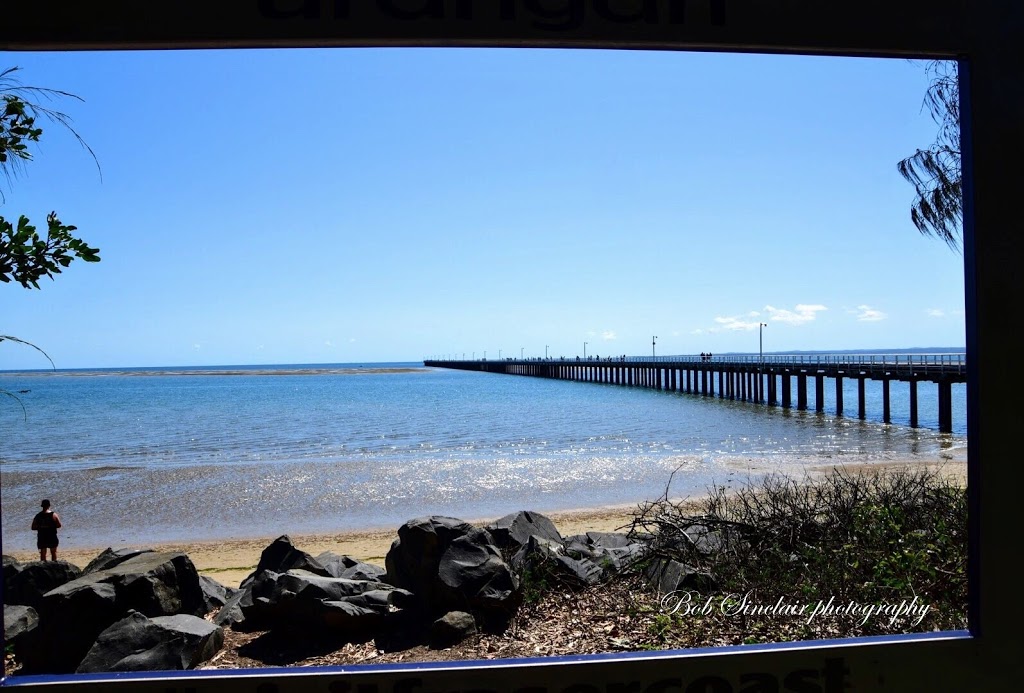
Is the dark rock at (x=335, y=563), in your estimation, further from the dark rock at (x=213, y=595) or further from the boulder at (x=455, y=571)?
the boulder at (x=455, y=571)

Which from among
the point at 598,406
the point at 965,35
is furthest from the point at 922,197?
the point at 598,406

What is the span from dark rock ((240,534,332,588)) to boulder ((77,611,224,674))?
5.78 feet

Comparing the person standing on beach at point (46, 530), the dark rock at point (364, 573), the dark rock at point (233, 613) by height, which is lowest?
the person standing on beach at point (46, 530)

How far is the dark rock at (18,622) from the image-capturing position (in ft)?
15.7

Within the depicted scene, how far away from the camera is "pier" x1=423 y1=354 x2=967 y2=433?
31000mm

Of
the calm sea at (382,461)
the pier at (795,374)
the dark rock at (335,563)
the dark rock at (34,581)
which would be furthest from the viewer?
the pier at (795,374)

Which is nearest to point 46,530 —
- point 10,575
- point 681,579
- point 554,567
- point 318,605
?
point 10,575

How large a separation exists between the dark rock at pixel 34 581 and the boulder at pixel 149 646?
1.70 meters

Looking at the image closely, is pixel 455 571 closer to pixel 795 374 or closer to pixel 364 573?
pixel 364 573

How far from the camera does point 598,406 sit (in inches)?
1826

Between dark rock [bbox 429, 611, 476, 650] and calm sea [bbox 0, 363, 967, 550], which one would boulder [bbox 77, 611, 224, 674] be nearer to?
dark rock [bbox 429, 611, 476, 650]

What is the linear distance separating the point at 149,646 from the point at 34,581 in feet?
7.49

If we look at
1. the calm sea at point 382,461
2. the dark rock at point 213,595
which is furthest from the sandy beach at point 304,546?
the dark rock at point 213,595

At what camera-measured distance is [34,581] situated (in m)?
5.83
